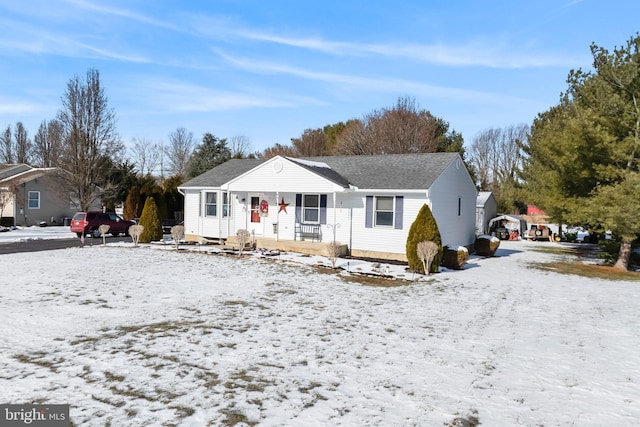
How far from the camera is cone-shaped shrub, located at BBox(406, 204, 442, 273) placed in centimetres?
1509

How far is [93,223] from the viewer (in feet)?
83.9

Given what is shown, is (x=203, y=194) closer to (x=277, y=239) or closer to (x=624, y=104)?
(x=277, y=239)

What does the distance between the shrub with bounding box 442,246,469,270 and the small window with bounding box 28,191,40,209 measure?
34451mm

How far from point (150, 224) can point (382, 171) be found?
1319 centimetres

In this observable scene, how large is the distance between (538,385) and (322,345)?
3444 mm

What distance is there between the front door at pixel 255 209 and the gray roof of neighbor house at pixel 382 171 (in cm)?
244

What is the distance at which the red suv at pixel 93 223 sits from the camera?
82.3 ft

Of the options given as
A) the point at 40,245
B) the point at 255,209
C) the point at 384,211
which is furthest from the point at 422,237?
the point at 40,245

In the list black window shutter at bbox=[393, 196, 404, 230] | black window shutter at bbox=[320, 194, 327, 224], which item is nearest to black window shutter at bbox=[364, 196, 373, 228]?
black window shutter at bbox=[393, 196, 404, 230]

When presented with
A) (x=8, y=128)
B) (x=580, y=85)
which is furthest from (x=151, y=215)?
(x=8, y=128)

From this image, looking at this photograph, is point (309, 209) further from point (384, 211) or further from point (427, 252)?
point (427, 252)

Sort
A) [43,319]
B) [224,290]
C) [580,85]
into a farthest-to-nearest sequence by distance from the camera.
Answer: [580,85], [224,290], [43,319]

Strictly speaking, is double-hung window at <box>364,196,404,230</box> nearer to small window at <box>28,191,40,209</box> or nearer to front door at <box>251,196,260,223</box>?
front door at <box>251,196,260,223</box>

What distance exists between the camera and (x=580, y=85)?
19562 millimetres
